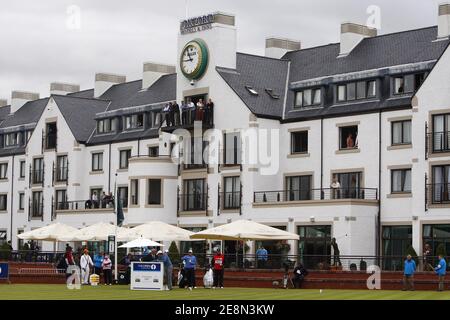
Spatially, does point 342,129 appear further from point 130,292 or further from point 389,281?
point 130,292

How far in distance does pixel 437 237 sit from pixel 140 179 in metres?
24.8

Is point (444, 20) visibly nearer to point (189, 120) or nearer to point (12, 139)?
point (189, 120)

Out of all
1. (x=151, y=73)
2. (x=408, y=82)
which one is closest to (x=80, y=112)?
(x=151, y=73)

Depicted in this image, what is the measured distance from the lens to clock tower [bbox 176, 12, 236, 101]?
256ft

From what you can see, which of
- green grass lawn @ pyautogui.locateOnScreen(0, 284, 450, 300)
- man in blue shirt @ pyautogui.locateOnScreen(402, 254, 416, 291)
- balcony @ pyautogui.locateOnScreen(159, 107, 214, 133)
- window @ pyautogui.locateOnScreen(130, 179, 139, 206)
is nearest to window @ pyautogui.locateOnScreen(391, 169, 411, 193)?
balcony @ pyautogui.locateOnScreen(159, 107, 214, 133)

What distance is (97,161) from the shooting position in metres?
91.9

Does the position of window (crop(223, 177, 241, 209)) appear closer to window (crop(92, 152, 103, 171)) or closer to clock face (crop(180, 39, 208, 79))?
clock face (crop(180, 39, 208, 79))

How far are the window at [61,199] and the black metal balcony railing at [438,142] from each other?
3749 centimetres

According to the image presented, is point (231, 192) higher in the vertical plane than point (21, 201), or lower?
higher

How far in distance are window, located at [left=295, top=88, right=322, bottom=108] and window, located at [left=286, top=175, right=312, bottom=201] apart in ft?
16.3

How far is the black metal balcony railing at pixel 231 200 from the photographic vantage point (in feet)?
248

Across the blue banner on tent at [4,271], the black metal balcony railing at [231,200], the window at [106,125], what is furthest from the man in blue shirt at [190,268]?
the window at [106,125]

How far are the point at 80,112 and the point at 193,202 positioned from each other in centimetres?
2039
